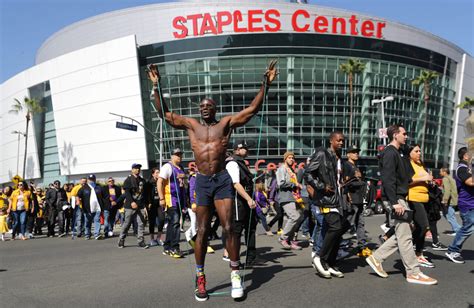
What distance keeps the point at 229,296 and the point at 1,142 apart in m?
66.7

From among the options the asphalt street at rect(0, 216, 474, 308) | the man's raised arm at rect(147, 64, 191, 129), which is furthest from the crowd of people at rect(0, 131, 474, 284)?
the man's raised arm at rect(147, 64, 191, 129)

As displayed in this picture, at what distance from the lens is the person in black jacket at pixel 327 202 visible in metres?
4.74

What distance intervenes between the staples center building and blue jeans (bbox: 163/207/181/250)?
31.5 m

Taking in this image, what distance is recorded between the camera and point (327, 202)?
4.82 m

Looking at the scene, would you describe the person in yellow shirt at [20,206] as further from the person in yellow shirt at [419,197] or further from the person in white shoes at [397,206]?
the person in yellow shirt at [419,197]

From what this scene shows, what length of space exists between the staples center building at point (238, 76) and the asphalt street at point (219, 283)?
32.5 meters

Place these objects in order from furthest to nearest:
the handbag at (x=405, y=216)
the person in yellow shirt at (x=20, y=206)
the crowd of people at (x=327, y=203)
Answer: the person in yellow shirt at (x=20, y=206), the crowd of people at (x=327, y=203), the handbag at (x=405, y=216)

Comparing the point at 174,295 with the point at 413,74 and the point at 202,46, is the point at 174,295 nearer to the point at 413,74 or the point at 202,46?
the point at 202,46

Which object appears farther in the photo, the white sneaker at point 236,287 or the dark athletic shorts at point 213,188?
the dark athletic shorts at point 213,188

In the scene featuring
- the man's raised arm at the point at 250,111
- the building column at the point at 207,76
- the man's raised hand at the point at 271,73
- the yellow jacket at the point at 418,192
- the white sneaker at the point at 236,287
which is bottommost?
the white sneaker at the point at 236,287

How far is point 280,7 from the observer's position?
39000mm

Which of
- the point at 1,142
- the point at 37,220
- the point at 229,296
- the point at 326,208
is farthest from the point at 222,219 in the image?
the point at 1,142

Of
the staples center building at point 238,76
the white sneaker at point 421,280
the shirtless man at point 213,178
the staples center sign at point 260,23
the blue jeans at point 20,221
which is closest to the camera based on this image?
the shirtless man at point 213,178

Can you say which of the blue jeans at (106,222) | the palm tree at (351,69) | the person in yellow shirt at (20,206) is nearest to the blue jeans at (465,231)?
the blue jeans at (106,222)
